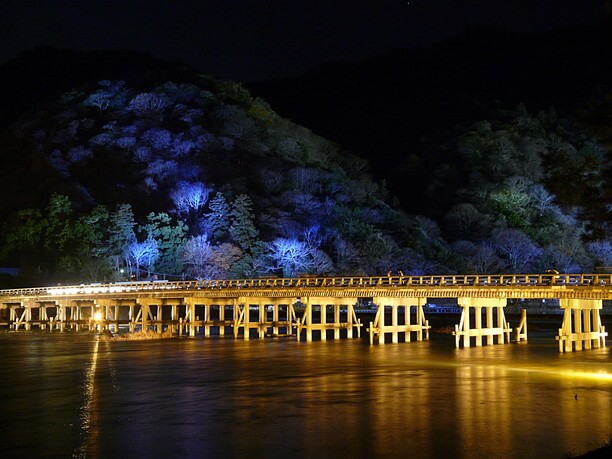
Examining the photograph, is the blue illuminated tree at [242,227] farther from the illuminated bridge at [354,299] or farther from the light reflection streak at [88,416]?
the light reflection streak at [88,416]

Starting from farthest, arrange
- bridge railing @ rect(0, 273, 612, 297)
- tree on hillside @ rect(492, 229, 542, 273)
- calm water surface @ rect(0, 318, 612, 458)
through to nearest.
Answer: tree on hillside @ rect(492, 229, 542, 273), bridge railing @ rect(0, 273, 612, 297), calm water surface @ rect(0, 318, 612, 458)

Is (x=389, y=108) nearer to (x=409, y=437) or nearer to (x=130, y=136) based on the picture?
(x=130, y=136)

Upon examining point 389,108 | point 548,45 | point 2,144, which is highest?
point 548,45

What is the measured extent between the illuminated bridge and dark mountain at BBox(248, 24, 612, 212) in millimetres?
65518

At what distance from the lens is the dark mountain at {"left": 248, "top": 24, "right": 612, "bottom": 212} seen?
14125 cm

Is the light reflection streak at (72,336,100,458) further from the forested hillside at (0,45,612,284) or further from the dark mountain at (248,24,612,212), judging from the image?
the dark mountain at (248,24,612,212)

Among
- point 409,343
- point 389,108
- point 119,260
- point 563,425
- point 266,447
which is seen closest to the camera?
point 266,447

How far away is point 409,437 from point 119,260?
61013mm

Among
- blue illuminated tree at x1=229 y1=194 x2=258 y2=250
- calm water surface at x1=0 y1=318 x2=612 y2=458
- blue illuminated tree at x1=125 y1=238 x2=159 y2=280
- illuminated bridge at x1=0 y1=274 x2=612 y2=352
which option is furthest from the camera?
blue illuminated tree at x1=229 y1=194 x2=258 y2=250

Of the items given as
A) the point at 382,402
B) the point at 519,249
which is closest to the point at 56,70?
the point at 519,249

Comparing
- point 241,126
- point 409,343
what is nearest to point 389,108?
point 241,126

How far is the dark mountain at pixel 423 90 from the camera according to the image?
5561 inches

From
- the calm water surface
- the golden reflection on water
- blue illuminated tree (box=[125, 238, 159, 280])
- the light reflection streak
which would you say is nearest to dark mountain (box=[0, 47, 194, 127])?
blue illuminated tree (box=[125, 238, 159, 280])

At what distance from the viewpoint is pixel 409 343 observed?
137 feet
